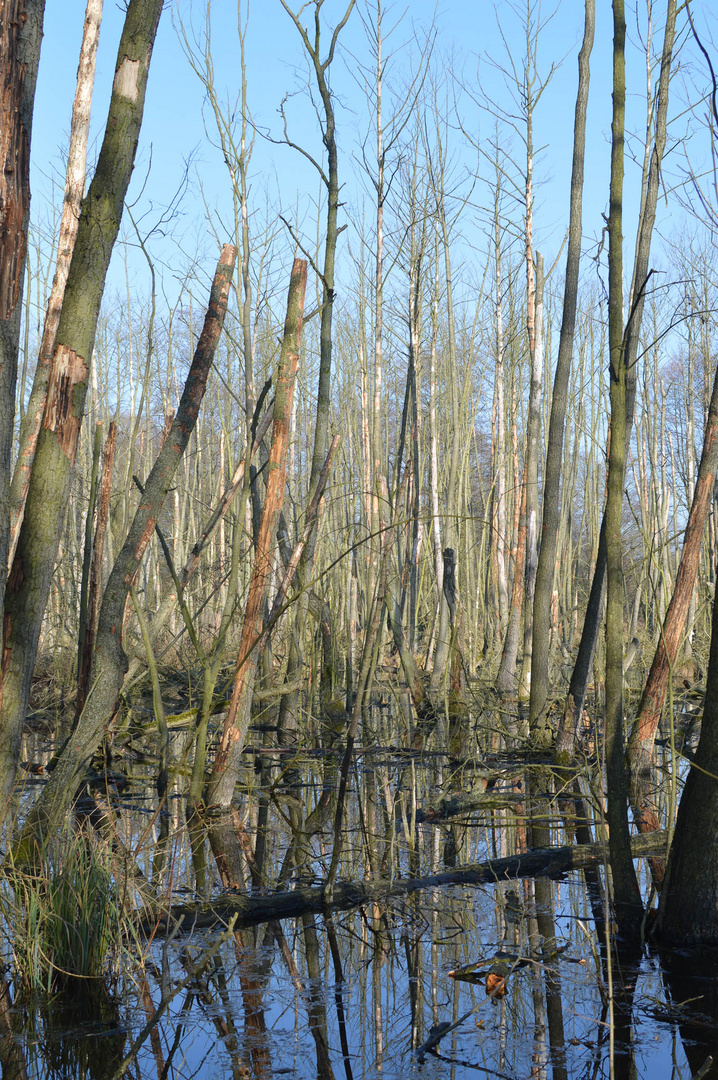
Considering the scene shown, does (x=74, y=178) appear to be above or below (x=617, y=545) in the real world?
above

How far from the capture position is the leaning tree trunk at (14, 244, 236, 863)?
10.4 feet

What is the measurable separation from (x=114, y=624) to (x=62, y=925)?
1.44 metres

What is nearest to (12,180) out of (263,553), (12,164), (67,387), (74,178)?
(12,164)

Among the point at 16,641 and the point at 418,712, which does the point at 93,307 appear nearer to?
the point at 16,641

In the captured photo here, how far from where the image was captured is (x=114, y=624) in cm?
376

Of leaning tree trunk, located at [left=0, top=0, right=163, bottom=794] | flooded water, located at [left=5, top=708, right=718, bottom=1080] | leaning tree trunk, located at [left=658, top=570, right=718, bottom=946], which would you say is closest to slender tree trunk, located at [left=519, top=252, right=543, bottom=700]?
flooded water, located at [left=5, top=708, right=718, bottom=1080]

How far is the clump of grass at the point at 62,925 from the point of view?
2.47 meters

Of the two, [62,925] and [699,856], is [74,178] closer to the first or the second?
[62,925]

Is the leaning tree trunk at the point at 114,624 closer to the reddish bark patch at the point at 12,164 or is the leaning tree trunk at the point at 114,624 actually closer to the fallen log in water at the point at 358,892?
the fallen log in water at the point at 358,892

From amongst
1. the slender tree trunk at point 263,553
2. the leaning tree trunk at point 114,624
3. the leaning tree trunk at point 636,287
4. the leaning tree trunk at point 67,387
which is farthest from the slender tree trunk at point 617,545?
the leaning tree trunk at point 636,287

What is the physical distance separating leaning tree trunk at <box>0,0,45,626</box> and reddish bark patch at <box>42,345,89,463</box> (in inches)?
16.5

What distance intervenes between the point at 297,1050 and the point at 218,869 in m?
1.74

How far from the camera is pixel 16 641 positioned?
9.67ft

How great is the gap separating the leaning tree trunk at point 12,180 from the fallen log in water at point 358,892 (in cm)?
137
